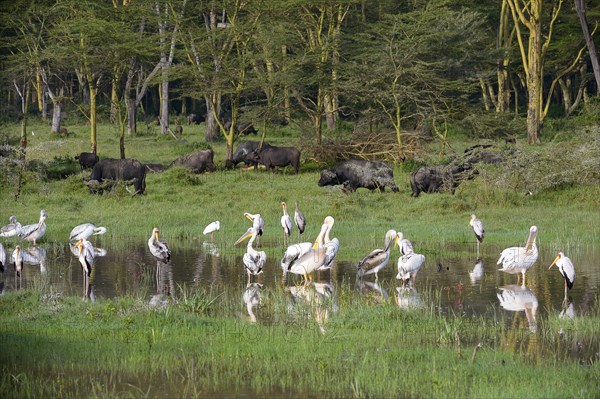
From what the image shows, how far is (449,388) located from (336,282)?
5124 millimetres

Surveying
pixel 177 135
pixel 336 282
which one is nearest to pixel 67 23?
pixel 177 135

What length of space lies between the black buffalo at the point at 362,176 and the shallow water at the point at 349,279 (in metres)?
6.68

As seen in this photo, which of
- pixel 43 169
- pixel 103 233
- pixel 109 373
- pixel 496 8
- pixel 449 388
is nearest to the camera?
pixel 449 388

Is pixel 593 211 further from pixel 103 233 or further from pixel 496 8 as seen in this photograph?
pixel 496 8

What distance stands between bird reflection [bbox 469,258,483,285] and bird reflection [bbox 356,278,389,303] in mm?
1169

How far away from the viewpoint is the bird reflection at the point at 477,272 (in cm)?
1213

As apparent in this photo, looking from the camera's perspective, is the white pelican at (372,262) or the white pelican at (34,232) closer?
the white pelican at (372,262)

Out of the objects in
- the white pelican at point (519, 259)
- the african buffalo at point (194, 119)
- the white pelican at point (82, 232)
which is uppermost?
the african buffalo at point (194, 119)

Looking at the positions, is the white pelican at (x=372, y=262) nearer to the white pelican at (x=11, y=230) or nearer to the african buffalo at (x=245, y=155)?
the white pelican at (x=11, y=230)

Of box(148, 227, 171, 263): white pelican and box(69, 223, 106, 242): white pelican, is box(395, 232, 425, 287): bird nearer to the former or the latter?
box(148, 227, 171, 263): white pelican

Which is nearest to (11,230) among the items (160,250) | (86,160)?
(160,250)

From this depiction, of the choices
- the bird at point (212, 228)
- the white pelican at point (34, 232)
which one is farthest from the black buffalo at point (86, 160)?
the bird at point (212, 228)

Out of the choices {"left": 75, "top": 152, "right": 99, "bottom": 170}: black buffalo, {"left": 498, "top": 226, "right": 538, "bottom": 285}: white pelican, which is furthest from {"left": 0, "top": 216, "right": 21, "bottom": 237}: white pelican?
{"left": 75, "top": 152, "right": 99, "bottom": 170}: black buffalo

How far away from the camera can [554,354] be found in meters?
7.92
